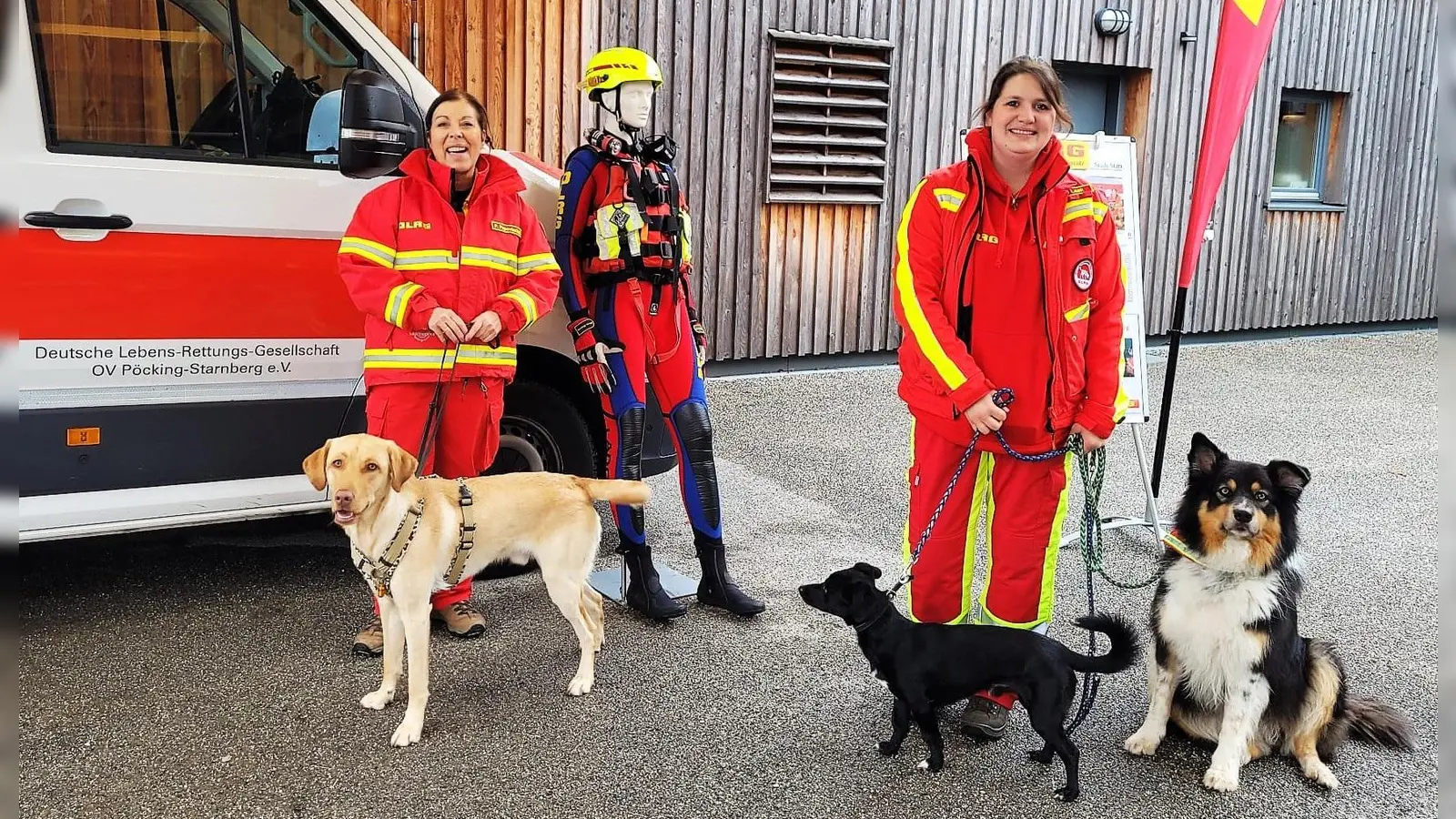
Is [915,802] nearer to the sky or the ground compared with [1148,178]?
nearer to the ground

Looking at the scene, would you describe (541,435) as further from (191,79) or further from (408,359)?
(191,79)

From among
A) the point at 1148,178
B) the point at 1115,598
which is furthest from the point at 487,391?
the point at 1148,178

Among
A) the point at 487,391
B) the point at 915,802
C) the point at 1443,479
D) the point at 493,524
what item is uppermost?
the point at 1443,479

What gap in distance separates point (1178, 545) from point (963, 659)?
0.76 metres

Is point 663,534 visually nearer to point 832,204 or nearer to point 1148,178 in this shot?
point 832,204

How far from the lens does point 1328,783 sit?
3.04 meters

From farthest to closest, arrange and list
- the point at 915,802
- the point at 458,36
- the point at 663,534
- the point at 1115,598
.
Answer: the point at 458,36, the point at 663,534, the point at 1115,598, the point at 915,802

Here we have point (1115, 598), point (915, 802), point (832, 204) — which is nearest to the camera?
point (915, 802)

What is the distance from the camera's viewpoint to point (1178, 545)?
3.13 metres

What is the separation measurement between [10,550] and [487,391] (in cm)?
242

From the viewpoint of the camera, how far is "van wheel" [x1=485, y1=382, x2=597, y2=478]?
14.5 ft

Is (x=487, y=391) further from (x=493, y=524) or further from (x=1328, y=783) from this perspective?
(x=1328, y=783)

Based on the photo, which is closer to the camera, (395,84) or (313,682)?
(313,682)

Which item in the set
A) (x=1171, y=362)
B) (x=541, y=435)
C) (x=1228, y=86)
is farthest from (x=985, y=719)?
(x=1228, y=86)
